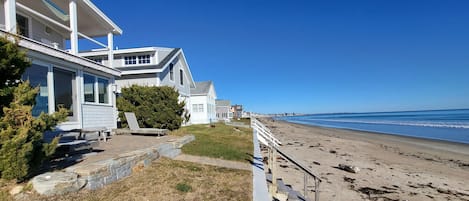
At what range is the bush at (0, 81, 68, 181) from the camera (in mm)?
3488

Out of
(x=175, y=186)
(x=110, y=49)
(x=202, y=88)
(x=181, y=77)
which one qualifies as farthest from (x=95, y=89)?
(x=202, y=88)

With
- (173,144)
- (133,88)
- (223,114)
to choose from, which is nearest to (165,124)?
(133,88)

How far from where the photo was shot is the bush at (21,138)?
3488 mm

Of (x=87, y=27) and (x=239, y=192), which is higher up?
(x=87, y=27)

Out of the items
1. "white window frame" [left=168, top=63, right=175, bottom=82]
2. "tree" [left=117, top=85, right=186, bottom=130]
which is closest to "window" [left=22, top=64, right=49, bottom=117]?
"tree" [left=117, top=85, right=186, bottom=130]

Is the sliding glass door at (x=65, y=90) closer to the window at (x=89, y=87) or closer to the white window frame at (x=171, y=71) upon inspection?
the window at (x=89, y=87)

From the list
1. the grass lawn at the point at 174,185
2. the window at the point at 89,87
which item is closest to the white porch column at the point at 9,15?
the window at the point at 89,87

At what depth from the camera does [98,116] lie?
10047 millimetres

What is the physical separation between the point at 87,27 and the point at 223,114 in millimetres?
36486

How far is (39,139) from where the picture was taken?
395 centimetres

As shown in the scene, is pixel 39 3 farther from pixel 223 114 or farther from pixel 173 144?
pixel 223 114

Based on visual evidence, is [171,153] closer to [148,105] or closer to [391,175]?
[148,105]

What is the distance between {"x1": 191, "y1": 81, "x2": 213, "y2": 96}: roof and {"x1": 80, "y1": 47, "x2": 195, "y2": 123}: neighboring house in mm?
2908

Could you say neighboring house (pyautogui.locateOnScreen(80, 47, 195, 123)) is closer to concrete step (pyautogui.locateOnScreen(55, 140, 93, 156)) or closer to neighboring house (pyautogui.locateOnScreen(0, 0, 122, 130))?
neighboring house (pyautogui.locateOnScreen(0, 0, 122, 130))
